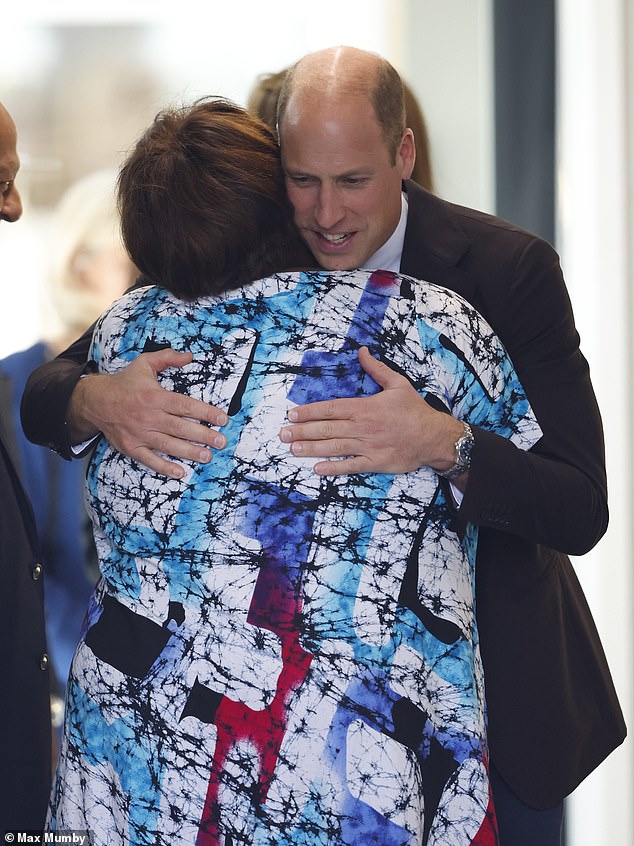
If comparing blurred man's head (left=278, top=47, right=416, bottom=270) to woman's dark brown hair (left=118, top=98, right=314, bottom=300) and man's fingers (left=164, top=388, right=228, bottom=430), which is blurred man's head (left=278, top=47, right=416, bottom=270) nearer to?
woman's dark brown hair (left=118, top=98, right=314, bottom=300)

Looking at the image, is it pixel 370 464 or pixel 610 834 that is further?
pixel 610 834

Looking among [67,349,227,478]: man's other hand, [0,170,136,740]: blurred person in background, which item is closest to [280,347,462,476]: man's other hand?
[67,349,227,478]: man's other hand

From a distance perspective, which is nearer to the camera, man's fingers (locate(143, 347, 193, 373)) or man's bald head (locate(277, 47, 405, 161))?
man's fingers (locate(143, 347, 193, 373))

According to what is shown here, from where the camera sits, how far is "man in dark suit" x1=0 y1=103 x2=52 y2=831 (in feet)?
5.96

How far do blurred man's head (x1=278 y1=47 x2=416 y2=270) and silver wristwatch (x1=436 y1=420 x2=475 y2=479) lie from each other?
0.41 metres

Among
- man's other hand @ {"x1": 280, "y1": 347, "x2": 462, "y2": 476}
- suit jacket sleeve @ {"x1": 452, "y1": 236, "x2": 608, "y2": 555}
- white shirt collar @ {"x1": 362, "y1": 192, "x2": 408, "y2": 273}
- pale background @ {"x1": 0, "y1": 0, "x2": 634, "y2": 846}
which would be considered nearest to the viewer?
man's other hand @ {"x1": 280, "y1": 347, "x2": 462, "y2": 476}

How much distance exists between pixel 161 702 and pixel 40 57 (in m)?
2.41

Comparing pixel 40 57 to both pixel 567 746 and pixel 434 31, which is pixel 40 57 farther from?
pixel 567 746

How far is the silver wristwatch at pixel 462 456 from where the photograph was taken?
4.47 ft

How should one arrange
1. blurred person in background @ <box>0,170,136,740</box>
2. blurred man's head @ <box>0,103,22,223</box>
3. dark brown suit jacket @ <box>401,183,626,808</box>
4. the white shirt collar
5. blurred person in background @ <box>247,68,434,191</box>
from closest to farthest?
dark brown suit jacket @ <box>401,183,626,808</box>, the white shirt collar, blurred man's head @ <box>0,103,22,223</box>, blurred person in background @ <box>247,68,434,191</box>, blurred person in background @ <box>0,170,136,740</box>

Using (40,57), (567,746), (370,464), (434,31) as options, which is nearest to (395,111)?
(370,464)

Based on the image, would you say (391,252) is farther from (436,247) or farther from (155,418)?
(155,418)

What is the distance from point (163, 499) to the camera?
4.33 ft

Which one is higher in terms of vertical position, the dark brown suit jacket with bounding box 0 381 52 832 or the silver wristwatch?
the silver wristwatch
